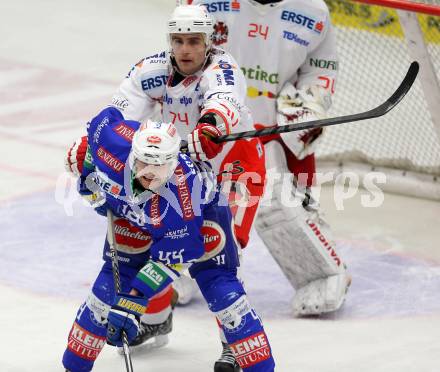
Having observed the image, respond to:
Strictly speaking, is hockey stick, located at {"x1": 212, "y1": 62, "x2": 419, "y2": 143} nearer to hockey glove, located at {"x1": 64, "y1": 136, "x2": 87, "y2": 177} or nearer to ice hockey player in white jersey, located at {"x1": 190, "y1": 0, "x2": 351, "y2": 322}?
hockey glove, located at {"x1": 64, "y1": 136, "x2": 87, "y2": 177}

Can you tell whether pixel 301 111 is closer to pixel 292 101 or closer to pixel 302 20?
pixel 292 101

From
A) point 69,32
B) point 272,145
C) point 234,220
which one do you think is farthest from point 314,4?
point 69,32

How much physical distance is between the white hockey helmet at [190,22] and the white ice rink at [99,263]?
1250mm

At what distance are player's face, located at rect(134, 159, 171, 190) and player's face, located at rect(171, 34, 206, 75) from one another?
73 centimetres

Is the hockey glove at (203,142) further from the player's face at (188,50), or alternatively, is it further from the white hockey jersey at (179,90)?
the player's face at (188,50)

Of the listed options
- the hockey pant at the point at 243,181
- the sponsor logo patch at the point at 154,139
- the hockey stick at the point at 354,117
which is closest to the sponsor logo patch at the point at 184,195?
the sponsor logo patch at the point at 154,139

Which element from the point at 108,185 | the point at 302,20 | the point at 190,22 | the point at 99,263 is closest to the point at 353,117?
the point at 190,22

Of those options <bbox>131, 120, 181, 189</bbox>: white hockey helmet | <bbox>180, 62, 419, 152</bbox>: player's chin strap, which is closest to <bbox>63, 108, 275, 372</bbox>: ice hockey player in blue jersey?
<bbox>131, 120, 181, 189</bbox>: white hockey helmet

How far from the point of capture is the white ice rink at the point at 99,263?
4898 millimetres

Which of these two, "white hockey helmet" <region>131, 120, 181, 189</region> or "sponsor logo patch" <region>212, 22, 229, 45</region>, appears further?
"sponsor logo patch" <region>212, 22, 229, 45</region>

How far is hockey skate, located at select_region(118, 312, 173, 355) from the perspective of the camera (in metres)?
4.91

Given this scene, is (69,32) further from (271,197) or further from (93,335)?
(93,335)

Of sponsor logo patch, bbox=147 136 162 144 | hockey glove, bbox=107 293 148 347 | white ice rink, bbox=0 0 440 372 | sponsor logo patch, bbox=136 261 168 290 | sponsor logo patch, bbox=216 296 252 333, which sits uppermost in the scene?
sponsor logo patch, bbox=147 136 162 144

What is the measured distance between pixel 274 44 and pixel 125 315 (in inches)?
66.4
